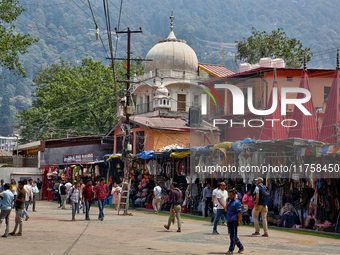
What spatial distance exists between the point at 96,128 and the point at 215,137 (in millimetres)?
25513

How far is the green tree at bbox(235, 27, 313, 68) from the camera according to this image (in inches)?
2039

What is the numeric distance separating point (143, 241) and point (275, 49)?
140 ft

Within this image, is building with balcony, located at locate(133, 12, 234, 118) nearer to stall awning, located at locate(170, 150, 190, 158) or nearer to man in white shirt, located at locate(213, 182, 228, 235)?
stall awning, located at locate(170, 150, 190, 158)

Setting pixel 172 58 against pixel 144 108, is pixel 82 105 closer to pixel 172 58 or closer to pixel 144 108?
pixel 144 108

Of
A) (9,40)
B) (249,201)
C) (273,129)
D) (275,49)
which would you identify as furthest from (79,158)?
(275,49)

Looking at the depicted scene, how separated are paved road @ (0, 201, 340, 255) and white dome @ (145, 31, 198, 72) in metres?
37.7

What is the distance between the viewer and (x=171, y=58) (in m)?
54.2

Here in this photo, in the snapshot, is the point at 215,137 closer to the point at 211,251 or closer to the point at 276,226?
the point at 276,226

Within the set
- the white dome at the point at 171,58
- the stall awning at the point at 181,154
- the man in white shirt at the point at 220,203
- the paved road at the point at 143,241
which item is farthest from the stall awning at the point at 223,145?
the white dome at the point at 171,58

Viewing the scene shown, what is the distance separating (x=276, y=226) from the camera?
1917 centimetres

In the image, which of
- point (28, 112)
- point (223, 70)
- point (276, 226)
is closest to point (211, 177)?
point (276, 226)

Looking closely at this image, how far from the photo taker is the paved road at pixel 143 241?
1185 cm

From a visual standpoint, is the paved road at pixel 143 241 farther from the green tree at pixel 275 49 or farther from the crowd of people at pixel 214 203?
the green tree at pixel 275 49

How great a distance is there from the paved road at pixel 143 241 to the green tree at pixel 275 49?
125 ft
